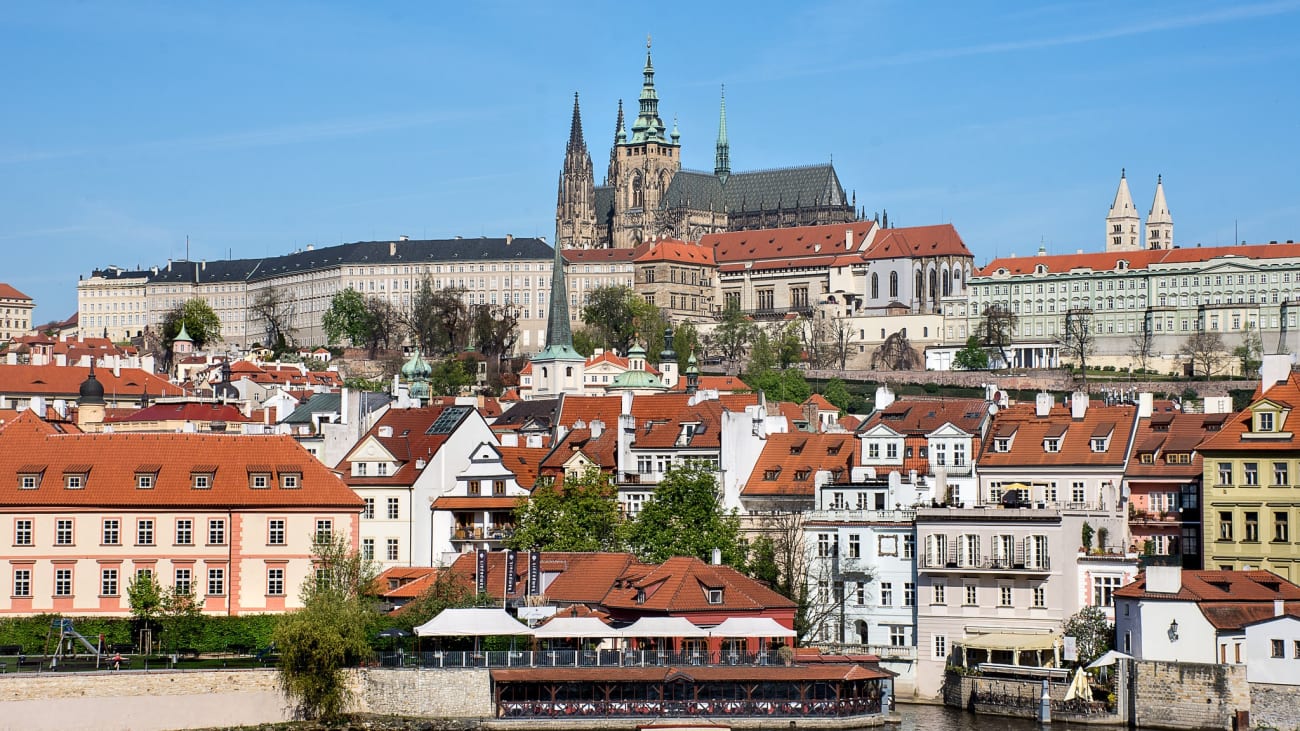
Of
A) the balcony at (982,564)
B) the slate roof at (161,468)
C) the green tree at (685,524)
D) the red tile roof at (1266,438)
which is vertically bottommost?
the balcony at (982,564)

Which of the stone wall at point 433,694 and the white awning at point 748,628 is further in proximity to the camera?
the white awning at point 748,628

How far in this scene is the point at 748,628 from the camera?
5766cm

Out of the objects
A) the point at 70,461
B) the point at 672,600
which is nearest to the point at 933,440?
the point at 672,600

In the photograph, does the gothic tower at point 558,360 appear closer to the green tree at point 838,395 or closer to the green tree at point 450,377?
the green tree at point 450,377

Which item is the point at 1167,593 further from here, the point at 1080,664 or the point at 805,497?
the point at 805,497

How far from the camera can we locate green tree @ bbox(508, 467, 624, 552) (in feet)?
226

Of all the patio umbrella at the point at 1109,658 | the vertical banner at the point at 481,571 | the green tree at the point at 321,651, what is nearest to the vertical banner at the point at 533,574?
the vertical banner at the point at 481,571

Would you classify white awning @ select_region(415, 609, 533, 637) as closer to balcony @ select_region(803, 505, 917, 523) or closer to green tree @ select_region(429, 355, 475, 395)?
balcony @ select_region(803, 505, 917, 523)

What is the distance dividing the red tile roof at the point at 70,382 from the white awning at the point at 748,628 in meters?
77.9

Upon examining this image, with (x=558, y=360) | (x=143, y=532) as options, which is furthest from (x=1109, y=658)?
(x=558, y=360)

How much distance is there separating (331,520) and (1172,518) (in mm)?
25605

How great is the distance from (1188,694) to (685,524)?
1823 centimetres

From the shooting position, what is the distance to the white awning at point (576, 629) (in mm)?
56625

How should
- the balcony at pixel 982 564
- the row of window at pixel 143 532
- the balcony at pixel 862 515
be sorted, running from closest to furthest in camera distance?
the balcony at pixel 982 564 → the row of window at pixel 143 532 → the balcony at pixel 862 515
